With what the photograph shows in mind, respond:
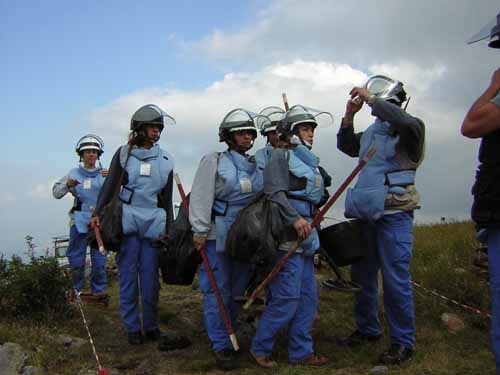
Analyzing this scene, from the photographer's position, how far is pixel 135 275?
627 cm

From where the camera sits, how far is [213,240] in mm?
5633

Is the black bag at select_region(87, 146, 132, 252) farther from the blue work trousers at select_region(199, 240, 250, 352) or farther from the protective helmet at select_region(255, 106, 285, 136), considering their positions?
the protective helmet at select_region(255, 106, 285, 136)

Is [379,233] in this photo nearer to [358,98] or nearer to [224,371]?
[358,98]

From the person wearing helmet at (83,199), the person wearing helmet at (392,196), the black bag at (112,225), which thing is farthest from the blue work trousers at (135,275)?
the person wearing helmet at (83,199)

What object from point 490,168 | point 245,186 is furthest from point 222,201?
point 490,168

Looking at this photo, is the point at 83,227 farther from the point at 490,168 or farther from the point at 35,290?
the point at 490,168

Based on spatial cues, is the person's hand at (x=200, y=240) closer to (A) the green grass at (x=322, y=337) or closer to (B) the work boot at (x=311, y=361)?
(A) the green grass at (x=322, y=337)

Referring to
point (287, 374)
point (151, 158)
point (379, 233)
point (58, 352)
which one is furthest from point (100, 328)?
point (379, 233)

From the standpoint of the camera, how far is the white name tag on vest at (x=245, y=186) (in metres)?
5.55

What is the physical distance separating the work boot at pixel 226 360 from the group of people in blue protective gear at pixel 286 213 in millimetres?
12

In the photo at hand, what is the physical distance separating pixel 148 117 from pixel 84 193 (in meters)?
2.88

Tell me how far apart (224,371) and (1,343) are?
2374mm

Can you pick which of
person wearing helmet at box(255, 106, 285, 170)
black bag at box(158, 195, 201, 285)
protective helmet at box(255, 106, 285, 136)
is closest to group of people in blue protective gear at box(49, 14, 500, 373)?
black bag at box(158, 195, 201, 285)

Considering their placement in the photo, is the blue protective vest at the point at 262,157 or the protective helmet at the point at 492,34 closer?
the protective helmet at the point at 492,34
